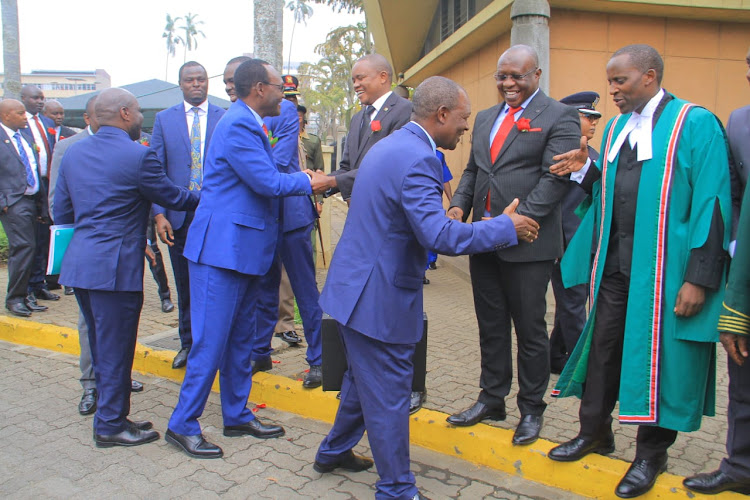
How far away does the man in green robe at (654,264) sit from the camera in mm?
2818

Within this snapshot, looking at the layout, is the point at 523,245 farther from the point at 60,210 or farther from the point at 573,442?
the point at 60,210

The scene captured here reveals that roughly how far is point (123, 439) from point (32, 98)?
5665 millimetres

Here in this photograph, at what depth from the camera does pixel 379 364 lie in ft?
9.44

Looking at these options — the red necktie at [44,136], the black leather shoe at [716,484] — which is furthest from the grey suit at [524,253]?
the red necktie at [44,136]

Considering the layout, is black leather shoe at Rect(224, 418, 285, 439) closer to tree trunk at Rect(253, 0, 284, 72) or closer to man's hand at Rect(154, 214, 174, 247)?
man's hand at Rect(154, 214, 174, 247)

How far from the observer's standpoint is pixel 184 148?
183 inches

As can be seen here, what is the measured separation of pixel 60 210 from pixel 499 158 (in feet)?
9.17

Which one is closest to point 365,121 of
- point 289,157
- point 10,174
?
point 289,157

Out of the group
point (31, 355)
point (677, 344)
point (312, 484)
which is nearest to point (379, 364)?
point (312, 484)

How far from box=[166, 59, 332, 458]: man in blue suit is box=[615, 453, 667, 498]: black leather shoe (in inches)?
89.4

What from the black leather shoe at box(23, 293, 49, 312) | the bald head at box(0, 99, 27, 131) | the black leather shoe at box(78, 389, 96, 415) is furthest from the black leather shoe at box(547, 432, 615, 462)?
the bald head at box(0, 99, 27, 131)

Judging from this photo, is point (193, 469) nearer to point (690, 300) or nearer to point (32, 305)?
point (690, 300)

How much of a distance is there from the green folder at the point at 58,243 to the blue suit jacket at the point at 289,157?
1.39m

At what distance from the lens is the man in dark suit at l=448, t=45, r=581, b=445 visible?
3346mm
